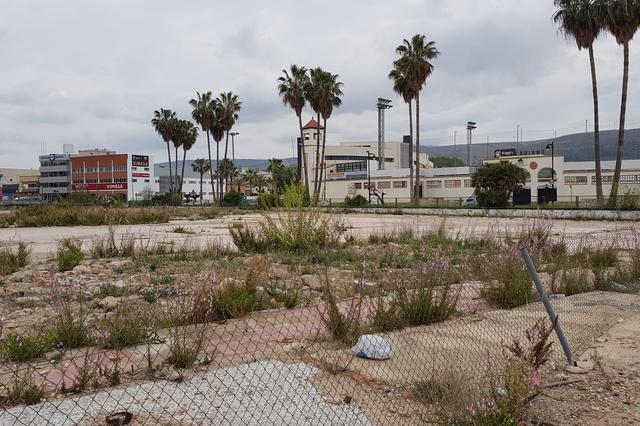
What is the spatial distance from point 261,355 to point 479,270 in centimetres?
538

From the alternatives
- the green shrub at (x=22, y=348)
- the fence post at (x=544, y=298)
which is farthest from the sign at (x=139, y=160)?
the fence post at (x=544, y=298)

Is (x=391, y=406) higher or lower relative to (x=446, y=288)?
lower

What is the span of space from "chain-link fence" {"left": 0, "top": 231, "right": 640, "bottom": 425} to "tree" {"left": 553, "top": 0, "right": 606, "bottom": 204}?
119 ft

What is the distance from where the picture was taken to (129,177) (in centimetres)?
12250

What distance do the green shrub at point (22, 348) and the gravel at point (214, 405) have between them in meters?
1.26

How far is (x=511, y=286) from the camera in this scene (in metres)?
8.30

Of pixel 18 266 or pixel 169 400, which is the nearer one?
pixel 169 400

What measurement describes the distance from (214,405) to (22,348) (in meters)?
2.20

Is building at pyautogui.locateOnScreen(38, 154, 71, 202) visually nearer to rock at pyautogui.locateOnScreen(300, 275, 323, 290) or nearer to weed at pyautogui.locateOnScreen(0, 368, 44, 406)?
rock at pyautogui.locateOnScreen(300, 275, 323, 290)

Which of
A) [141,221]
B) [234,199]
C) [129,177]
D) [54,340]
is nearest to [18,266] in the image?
[54,340]

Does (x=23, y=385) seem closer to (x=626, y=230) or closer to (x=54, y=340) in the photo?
(x=54, y=340)

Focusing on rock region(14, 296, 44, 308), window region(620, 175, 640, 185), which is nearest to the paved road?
rock region(14, 296, 44, 308)

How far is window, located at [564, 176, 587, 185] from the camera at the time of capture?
7438 cm

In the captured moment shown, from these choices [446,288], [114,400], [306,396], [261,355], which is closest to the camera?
[114,400]
